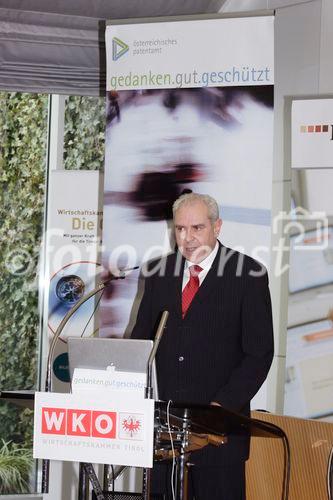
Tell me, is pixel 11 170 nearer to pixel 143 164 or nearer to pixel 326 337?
pixel 143 164

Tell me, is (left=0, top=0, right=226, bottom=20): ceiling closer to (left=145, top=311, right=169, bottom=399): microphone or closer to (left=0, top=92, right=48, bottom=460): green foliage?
(left=0, top=92, right=48, bottom=460): green foliage

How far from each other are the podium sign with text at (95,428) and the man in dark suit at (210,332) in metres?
0.54

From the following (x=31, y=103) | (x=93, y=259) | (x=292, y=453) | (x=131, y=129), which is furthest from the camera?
(x=31, y=103)

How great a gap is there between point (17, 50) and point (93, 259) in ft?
4.94

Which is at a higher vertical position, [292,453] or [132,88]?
[132,88]

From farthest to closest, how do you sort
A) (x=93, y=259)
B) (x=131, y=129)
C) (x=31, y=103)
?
(x=31, y=103) < (x=93, y=259) < (x=131, y=129)

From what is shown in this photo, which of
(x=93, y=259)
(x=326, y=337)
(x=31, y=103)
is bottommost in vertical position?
(x=326, y=337)

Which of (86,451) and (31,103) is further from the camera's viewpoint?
(31,103)

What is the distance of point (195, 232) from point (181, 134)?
3.27 feet

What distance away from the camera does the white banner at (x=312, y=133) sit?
13.2 feet

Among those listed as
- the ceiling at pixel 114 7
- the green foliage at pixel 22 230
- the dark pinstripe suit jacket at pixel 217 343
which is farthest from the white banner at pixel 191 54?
the green foliage at pixel 22 230

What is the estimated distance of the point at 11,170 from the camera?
18.9ft

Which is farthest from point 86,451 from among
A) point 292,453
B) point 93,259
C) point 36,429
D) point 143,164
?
point 93,259

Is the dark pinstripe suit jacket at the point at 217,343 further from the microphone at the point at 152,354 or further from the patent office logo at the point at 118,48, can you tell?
the patent office logo at the point at 118,48
